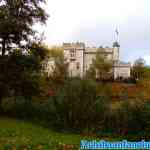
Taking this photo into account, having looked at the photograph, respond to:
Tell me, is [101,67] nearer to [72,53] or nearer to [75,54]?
[72,53]

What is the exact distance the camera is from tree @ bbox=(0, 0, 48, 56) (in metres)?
26.2

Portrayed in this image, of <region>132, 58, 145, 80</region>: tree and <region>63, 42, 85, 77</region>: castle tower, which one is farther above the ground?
<region>63, 42, 85, 77</region>: castle tower

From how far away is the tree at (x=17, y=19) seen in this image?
26219mm

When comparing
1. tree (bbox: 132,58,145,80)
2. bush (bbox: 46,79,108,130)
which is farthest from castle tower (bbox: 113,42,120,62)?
bush (bbox: 46,79,108,130)

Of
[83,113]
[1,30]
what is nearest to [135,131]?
[83,113]

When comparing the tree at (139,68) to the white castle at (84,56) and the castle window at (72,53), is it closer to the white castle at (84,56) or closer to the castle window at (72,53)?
the white castle at (84,56)

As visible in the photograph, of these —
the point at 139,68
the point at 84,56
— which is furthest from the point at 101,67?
the point at 84,56

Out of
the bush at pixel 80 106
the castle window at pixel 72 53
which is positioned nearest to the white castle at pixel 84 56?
the castle window at pixel 72 53

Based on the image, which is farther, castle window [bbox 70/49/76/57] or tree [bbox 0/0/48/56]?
castle window [bbox 70/49/76/57]

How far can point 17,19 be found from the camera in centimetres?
2692

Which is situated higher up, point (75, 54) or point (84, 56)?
point (75, 54)

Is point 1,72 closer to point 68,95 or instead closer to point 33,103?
point 33,103

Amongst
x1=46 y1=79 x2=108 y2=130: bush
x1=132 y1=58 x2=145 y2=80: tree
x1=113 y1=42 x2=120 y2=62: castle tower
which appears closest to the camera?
x1=46 y1=79 x2=108 y2=130: bush

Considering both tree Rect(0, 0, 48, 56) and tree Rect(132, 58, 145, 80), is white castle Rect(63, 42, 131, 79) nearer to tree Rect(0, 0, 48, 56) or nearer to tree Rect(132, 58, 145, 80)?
tree Rect(132, 58, 145, 80)
